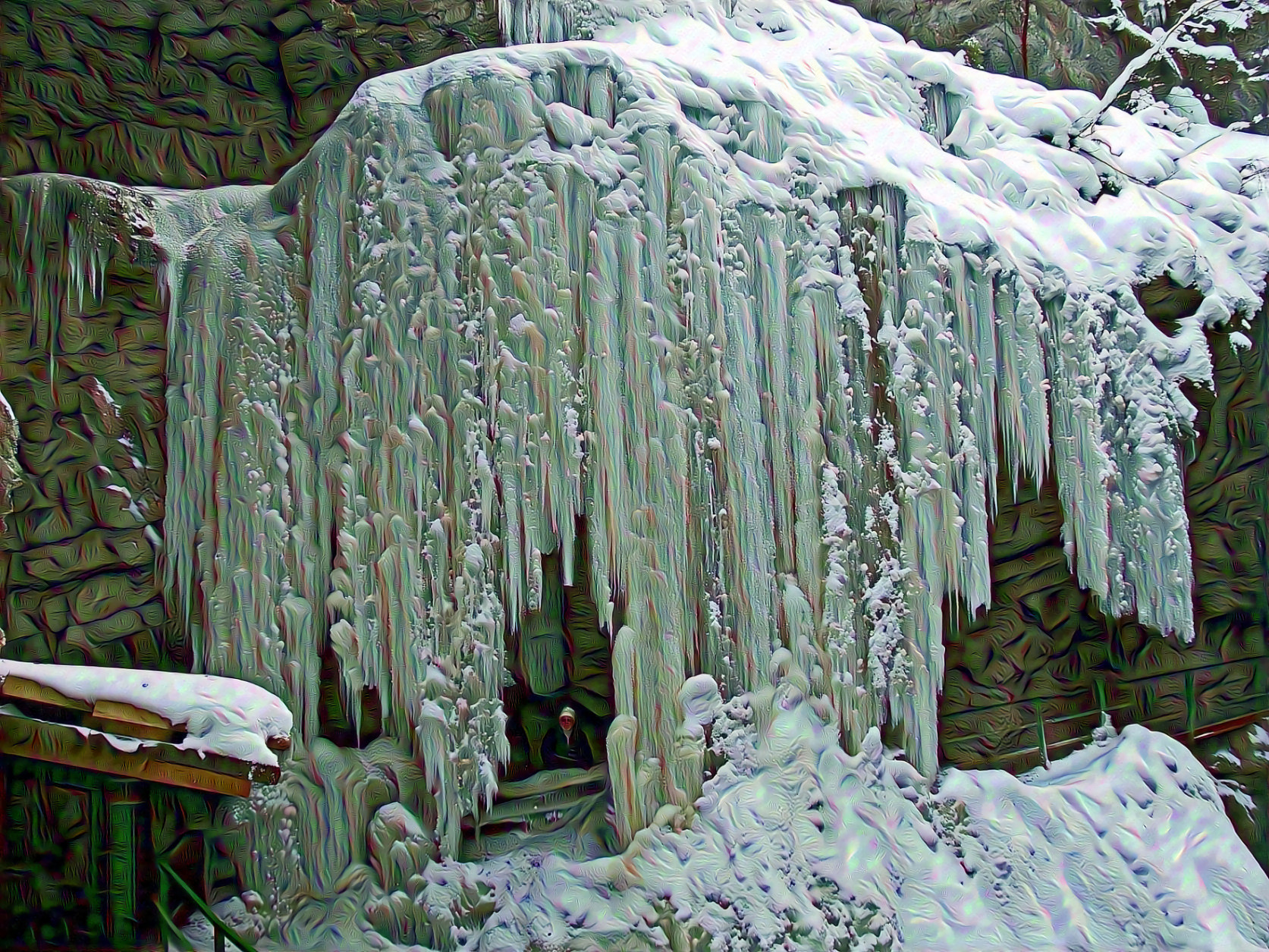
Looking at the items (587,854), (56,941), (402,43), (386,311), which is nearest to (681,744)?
(587,854)

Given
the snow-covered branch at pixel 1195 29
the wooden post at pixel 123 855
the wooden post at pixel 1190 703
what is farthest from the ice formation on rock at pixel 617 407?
the snow-covered branch at pixel 1195 29

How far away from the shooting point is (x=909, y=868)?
11.1ft

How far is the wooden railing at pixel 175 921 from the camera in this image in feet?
9.64

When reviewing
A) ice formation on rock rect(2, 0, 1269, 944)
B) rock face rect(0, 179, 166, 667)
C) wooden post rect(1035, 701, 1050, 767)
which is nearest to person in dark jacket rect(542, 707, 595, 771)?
ice formation on rock rect(2, 0, 1269, 944)

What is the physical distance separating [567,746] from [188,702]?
1.26 m

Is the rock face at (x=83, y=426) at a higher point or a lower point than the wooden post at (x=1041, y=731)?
higher

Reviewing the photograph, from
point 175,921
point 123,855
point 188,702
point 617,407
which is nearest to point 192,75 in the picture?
point 617,407

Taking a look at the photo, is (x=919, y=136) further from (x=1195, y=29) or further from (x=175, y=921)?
(x=175, y=921)

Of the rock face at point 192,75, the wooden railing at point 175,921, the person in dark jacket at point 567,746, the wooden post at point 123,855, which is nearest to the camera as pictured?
the wooden post at point 123,855

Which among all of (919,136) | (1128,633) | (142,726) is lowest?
(1128,633)

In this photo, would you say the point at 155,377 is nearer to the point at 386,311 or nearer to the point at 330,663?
the point at 386,311

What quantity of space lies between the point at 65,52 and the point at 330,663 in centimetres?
247

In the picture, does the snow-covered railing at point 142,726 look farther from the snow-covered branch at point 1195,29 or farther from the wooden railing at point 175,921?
the snow-covered branch at point 1195,29

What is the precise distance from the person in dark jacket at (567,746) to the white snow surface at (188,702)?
3.06 ft
